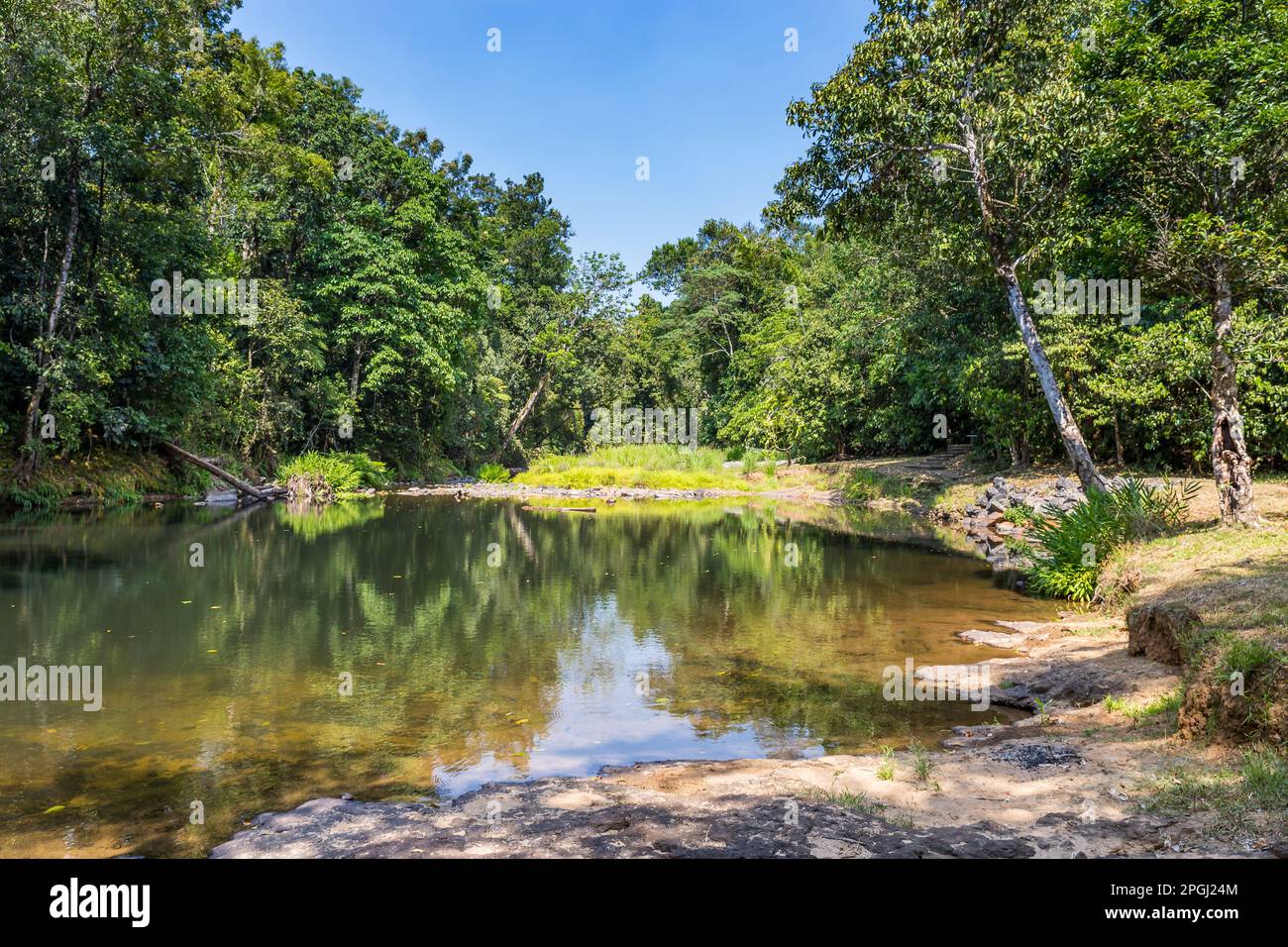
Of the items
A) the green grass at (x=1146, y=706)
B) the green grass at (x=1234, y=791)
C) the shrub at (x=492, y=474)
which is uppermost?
the shrub at (x=492, y=474)

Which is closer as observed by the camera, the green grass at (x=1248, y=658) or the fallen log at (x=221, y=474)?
the green grass at (x=1248, y=658)

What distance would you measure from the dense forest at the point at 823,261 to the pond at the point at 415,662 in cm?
512

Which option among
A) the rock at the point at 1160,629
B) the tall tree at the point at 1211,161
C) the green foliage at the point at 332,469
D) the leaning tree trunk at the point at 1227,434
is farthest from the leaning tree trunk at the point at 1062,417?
the green foliage at the point at 332,469

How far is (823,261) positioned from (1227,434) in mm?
34252

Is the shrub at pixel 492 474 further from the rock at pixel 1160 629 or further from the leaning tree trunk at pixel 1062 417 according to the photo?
the rock at pixel 1160 629

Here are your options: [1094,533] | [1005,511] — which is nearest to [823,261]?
[1005,511]

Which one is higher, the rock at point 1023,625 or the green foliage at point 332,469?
the green foliage at point 332,469

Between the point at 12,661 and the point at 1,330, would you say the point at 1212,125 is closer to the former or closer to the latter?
the point at 12,661

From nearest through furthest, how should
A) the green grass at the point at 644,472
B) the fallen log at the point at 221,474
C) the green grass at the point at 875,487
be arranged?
the fallen log at the point at 221,474
the green grass at the point at 875,487
the green grass at the point at 644,472

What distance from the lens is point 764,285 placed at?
45.4 metres

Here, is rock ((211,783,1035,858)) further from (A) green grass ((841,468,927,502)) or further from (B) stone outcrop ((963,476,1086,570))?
(A) green grass ((841,468,927,502))

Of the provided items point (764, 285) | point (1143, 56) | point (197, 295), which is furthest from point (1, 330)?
point (764, 285)

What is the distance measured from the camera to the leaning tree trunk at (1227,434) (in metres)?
9.72

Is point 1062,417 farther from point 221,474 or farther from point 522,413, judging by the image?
point 522,413
